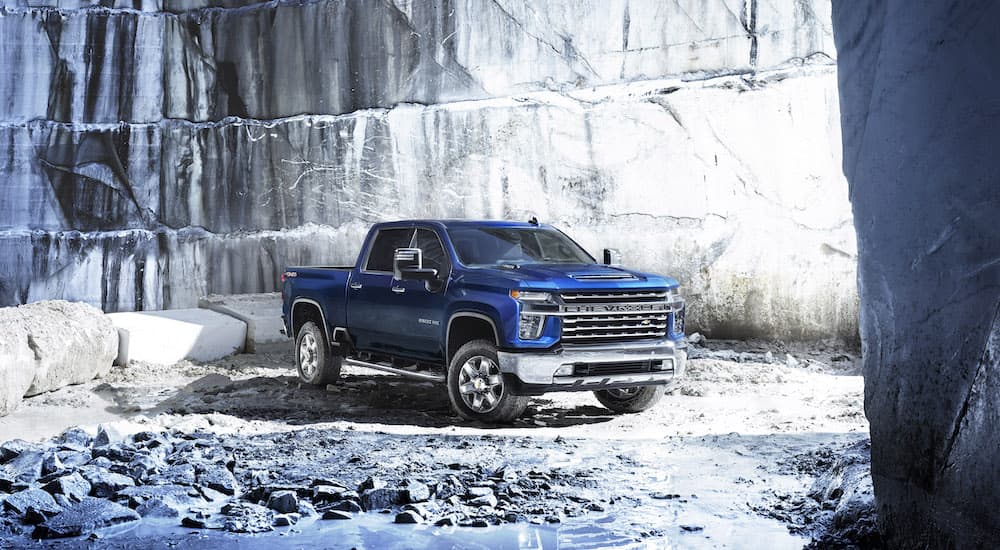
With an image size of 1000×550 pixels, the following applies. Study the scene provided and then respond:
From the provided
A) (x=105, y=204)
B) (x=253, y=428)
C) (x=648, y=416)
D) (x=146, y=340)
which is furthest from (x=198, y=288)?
(x=648, y=416)

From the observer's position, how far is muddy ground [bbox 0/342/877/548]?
18.9 ft

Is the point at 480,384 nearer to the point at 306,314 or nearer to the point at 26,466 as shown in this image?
the point at 306,314

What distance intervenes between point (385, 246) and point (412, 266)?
1009 mm

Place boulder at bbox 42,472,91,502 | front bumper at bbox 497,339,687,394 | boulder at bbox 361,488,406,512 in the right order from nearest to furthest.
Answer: boulder at bbox 361,488,406,512, boulder at bbox 42,472,91,502, front bumper at bbox 497,339,687,394

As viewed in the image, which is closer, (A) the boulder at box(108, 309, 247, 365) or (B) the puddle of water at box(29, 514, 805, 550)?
(B) the puddle of water at box(29, 514, 805, 550)

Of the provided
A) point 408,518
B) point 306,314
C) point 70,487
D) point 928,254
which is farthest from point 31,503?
point 306,314

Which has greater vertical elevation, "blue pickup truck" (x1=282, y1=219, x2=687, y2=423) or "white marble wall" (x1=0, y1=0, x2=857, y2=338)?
"white marble wall" (x1=0, y1=0, x2=857, y2=338)

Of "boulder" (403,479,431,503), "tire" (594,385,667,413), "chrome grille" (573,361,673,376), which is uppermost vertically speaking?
"chrome grille" (573,361,673,376)

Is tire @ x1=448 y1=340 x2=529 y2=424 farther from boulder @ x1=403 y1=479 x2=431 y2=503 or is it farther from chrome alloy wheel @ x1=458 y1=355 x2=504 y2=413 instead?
boulder @ x1=403 y1=479 x2=431 y2=503

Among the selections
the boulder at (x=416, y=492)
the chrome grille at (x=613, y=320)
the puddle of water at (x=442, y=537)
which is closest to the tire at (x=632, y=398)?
the chrome grille at (x=613, y=320)

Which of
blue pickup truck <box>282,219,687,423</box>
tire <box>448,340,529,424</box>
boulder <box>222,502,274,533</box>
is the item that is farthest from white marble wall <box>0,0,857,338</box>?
boulder <box>222,502,274,533</box>

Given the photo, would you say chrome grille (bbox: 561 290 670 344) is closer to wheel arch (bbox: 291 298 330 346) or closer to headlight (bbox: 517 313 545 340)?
headlight (bbox: 517 313 545 340)

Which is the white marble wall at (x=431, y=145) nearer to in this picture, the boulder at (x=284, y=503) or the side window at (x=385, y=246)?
the side window at (x=385, y=246)

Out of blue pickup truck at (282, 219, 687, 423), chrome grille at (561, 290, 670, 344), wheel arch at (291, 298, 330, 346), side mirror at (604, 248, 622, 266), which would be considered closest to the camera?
blue pickup truck at (282, 219, 687, 423)
